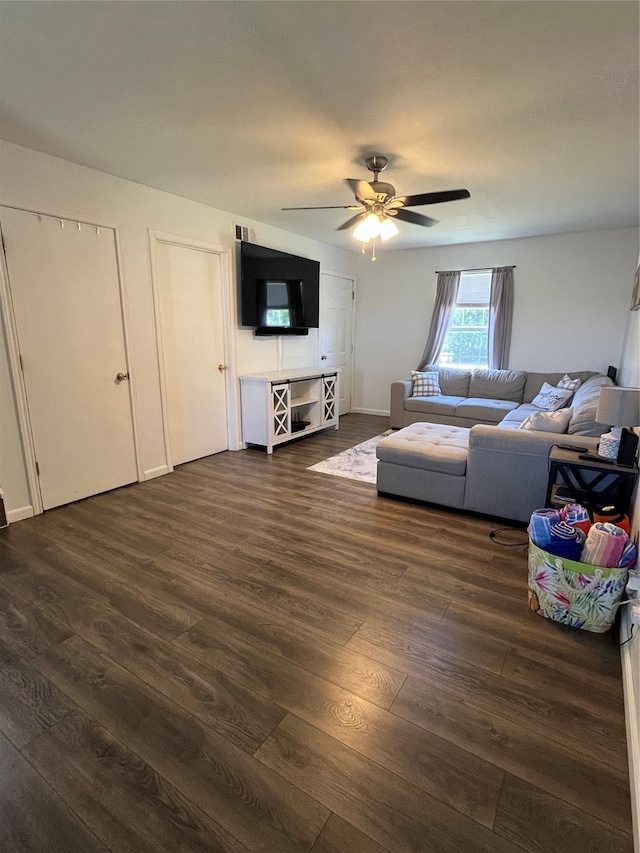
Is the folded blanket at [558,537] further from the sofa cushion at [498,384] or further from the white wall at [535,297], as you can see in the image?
the white wall at [535,297]

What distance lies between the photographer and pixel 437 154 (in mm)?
2748

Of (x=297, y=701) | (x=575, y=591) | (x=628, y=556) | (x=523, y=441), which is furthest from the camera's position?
(x=523, y=441)

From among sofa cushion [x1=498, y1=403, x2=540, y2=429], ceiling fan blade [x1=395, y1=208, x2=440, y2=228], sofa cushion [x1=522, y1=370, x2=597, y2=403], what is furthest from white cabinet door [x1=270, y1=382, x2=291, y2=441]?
sofa cushion [x1=522, y1=370, x2=597, y2=403]

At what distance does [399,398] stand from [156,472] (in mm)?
3272

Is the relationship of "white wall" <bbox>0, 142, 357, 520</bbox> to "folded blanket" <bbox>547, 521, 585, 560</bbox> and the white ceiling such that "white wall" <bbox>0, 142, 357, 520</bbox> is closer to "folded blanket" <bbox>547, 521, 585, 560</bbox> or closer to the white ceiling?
the white ceiling

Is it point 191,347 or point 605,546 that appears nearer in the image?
point 605,546

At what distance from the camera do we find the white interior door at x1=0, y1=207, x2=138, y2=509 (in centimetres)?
284

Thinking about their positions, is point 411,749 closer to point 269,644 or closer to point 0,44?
point 269,644

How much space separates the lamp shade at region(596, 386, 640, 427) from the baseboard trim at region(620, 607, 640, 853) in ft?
3.49

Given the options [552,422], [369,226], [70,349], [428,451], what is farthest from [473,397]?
[70,349]

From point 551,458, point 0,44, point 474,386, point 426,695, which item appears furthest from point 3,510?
point 474,386

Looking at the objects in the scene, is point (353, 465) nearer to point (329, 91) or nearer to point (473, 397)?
point (473, 397)

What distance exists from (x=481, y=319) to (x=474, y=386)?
1038 mm

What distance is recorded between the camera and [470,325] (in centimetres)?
589
